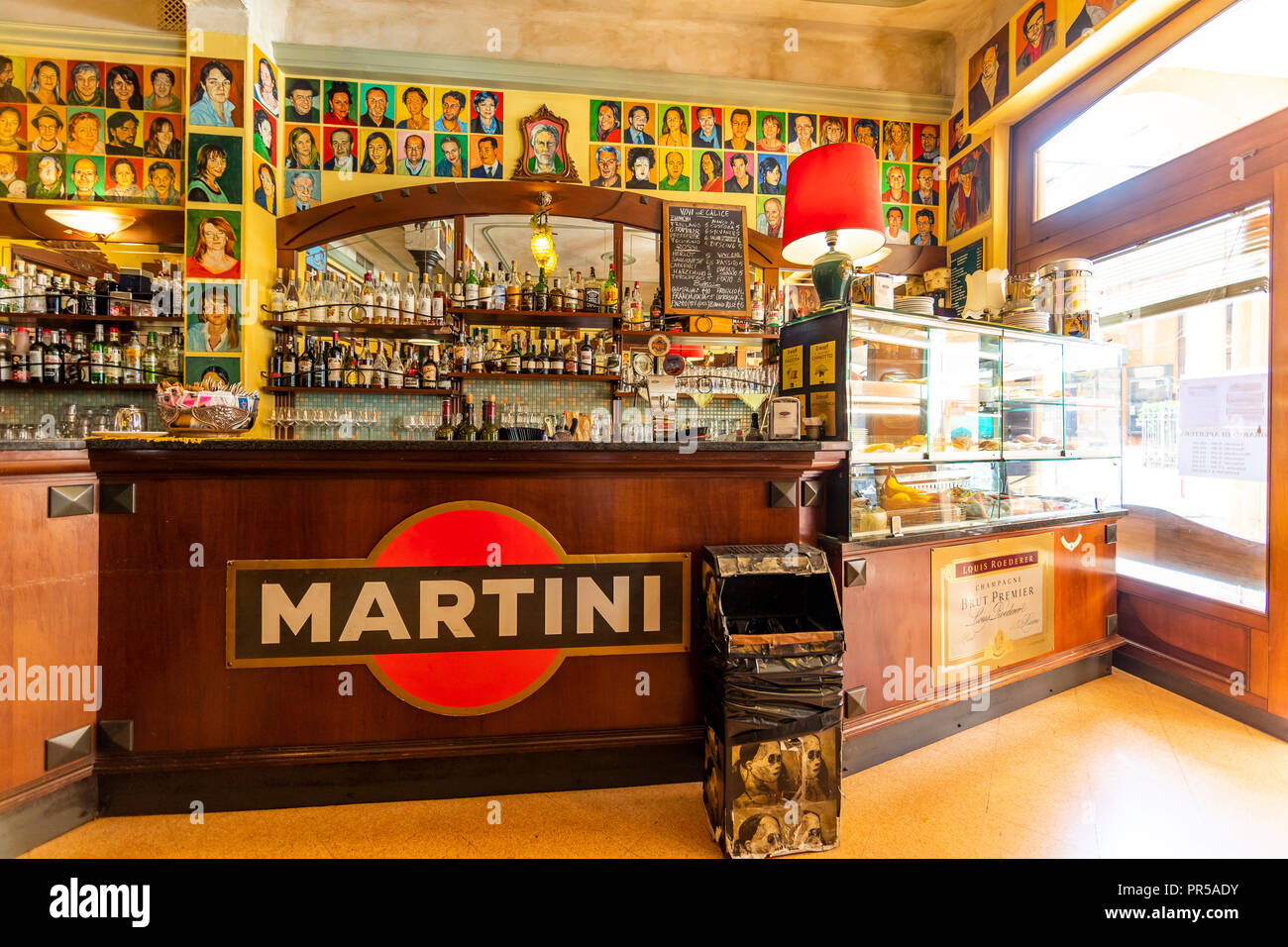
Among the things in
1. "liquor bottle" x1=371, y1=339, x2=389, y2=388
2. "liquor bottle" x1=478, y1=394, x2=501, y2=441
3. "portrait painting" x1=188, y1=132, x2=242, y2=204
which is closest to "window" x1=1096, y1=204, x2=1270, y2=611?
"liquor bottle" x1=478, y1=394, x2=501, y2=441

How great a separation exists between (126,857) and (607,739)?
1.52 meters

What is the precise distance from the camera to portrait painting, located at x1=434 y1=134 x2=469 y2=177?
4.68m

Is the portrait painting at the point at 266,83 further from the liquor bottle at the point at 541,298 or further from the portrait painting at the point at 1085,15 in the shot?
the portrait painting at the point at 1085,15

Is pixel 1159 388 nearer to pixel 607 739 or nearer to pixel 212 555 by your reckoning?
pixel 607 739

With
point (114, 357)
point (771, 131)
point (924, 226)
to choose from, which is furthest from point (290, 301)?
point (924, 226)

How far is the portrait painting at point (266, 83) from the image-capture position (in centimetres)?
423

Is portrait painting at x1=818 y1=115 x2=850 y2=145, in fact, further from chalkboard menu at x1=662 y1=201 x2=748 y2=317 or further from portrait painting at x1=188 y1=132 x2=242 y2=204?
portrait painting at x1=188 y1=132 x2=242 y2=204

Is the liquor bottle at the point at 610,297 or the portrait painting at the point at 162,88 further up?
the portrait painting at the point at 162,88

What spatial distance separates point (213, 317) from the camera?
413 cm

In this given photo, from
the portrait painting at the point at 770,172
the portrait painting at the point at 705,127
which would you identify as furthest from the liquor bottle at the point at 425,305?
the portrait painting at the point at 770,172

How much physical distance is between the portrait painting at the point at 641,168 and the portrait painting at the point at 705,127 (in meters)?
0.40

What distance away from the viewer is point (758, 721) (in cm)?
182

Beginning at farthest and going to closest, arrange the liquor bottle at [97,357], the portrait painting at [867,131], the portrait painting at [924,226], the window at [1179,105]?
the portrait painting at [924,226] → the portrait painting at [867,131] → the liquor bottle at [97,357] → the window at [1179,105]

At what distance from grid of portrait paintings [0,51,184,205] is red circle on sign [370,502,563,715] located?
4249mm
